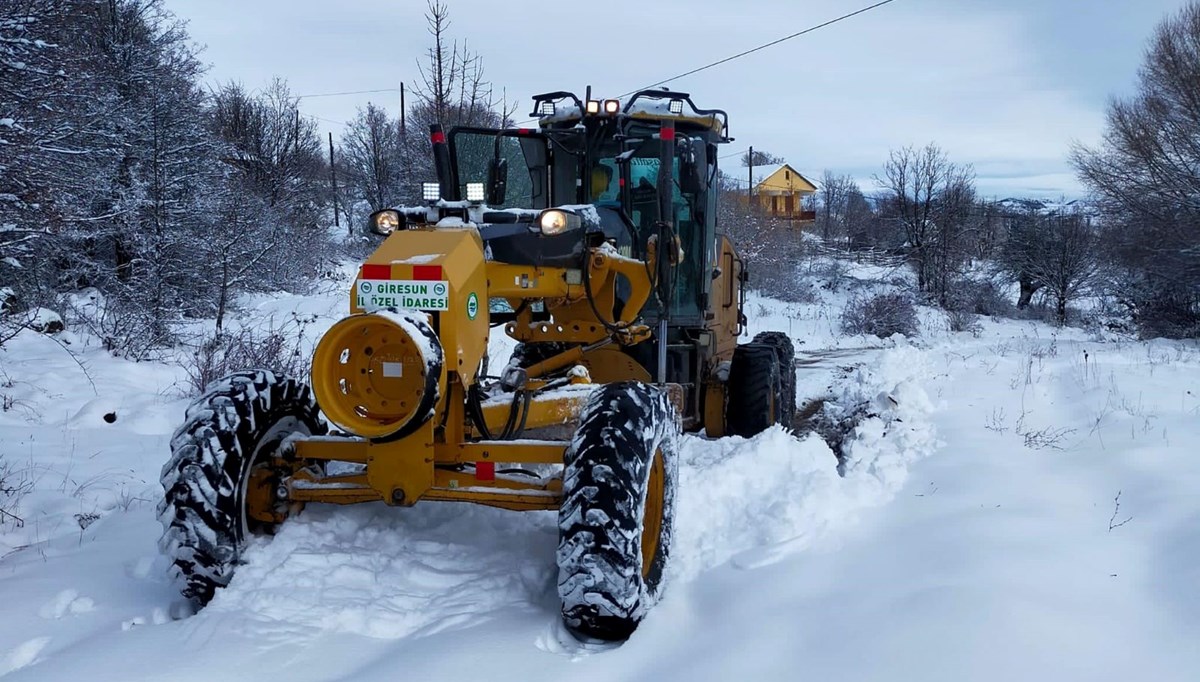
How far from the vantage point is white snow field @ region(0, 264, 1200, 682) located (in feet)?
9.92

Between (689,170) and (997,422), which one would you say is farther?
(997,422)

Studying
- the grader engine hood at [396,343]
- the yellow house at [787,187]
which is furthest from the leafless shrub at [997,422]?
the yellow house at [787,187]

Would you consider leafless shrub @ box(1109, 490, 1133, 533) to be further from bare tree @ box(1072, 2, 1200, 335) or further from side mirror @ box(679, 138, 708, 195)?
bare tree @ box(1072, 2, 1200, 335)

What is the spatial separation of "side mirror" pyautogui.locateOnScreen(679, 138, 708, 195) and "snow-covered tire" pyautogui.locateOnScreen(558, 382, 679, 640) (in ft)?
7.83

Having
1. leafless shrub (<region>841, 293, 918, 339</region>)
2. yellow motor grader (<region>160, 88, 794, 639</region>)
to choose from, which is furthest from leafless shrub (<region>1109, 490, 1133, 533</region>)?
leafless shrub (<region>841, 293, 918, 339</region>)

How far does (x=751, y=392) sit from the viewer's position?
6906 mm

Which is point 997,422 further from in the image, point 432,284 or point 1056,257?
point 1056,257

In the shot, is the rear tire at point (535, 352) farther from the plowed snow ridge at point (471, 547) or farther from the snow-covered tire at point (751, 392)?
the snow-covered tire at point (751, 392)

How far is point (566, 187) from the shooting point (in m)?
6.66

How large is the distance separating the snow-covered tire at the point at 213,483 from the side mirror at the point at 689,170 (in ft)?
9.81

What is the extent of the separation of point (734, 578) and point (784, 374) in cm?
418

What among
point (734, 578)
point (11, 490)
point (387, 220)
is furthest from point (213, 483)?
point (11, 490)

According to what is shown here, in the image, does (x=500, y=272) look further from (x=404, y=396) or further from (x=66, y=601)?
(x=66, y=601)

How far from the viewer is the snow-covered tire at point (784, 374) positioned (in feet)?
25.0
